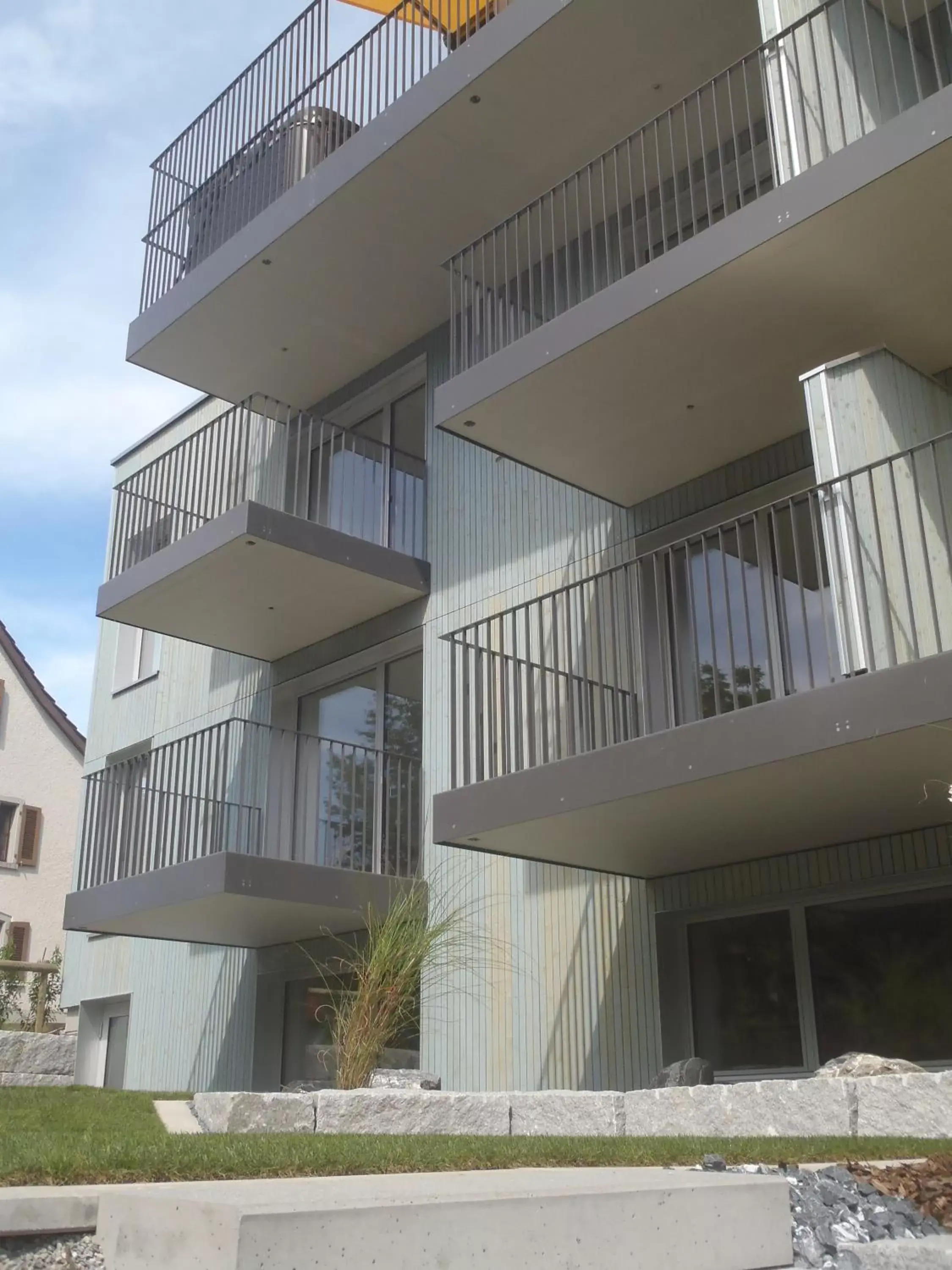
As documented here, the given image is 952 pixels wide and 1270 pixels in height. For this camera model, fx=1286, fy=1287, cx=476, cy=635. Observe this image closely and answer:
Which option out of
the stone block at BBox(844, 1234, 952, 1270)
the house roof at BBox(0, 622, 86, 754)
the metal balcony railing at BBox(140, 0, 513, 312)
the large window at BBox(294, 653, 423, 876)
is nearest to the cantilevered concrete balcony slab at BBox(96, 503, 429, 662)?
the large window at BBox(294, 653, 423, 876)

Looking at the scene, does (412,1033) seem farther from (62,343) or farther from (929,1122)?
(62,343)

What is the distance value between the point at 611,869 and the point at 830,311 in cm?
425

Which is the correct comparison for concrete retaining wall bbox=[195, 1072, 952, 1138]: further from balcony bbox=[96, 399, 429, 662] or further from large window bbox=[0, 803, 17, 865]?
large window bbox=[0, 803, 17, 865]

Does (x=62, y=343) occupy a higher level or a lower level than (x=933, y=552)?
higher

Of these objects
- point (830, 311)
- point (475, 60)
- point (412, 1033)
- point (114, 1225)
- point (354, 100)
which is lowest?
point (114, 1225)

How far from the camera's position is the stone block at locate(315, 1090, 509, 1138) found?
7598mm

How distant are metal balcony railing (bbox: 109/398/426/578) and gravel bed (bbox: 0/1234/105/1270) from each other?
9070 millimetres

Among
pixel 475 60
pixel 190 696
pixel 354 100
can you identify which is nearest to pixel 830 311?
pixel 475 60

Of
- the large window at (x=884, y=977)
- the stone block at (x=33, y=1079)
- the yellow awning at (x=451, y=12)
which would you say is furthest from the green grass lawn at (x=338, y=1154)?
the yellow awning at (x=451, y=12)

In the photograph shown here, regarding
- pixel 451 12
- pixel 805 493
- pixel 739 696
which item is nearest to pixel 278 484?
pixel 451 12

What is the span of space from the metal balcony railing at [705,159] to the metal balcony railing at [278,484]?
1.85 meters

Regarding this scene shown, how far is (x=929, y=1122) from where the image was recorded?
5930mm

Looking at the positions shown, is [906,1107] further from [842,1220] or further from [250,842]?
[250,842]

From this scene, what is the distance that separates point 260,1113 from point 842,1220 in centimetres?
451
